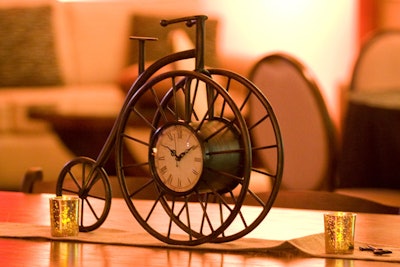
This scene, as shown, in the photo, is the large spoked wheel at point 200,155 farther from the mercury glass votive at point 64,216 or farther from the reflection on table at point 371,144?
the reflection on table at point 371,144

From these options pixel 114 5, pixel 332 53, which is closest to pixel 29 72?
pixel 114 5

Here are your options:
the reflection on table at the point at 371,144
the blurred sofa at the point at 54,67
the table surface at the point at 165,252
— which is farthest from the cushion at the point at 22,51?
the table surface at the point at 165,252

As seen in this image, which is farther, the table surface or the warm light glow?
the warm light glow

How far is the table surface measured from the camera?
1.00 meters

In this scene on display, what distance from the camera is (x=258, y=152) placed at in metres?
2.83

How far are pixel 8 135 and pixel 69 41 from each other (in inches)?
35.9

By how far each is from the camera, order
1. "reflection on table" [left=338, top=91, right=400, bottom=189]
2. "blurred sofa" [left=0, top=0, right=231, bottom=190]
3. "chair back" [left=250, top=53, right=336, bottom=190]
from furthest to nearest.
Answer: "blurred sofa" [left=0, top=0, right=231, bottom=190]
"reflection on table" [left=338, top=91, right=400, bottom=189]
"chair back" [left=250, top=53, right=336, bottom=190]

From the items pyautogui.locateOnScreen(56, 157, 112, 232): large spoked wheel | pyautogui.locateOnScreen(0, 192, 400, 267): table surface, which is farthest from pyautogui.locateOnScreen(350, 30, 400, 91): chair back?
pyautogui.locateOnScreen(56, 157, 112, 232): large spoked wheel

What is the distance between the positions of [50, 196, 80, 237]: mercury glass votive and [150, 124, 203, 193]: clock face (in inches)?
4.6

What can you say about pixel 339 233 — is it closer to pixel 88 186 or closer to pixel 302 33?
pixel 88 186

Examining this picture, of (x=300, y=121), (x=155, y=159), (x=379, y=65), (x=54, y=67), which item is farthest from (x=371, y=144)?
(x=54, y=67)

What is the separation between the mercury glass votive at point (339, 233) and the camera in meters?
1.06

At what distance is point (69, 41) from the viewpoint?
5.93 m

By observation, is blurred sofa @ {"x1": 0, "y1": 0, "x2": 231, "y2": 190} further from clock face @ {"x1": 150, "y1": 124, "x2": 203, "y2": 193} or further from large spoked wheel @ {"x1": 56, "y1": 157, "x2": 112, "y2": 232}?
clock face @ {"x1": 150, "y1": 124, "x2": 203, "y2": 193}
